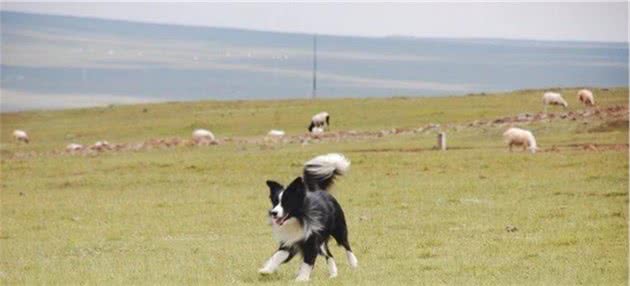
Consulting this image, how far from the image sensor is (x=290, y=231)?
14781mm

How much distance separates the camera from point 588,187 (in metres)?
30.1

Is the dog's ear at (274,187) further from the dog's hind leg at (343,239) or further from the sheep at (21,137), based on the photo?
the sheep at (21,137)

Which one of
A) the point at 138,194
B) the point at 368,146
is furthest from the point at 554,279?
the point at 368,146

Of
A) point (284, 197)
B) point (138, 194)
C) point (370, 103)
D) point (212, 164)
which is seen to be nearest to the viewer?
point (284, 197)

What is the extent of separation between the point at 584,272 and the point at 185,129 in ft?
169

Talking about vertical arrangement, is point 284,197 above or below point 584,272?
above

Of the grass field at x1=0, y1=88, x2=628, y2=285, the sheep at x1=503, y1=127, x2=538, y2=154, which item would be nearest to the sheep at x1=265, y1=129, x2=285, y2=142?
the grass field at x1=0, y1=88, x2=628, y2=285

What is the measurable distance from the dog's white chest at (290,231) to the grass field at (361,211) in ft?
1.89

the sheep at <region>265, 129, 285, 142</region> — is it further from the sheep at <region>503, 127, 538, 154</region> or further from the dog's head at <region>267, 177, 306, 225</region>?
the dog's head at <region>267, 177, 306, 225</region>

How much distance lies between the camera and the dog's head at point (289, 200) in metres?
14.5

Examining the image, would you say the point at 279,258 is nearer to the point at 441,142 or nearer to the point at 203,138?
the point at 441,142

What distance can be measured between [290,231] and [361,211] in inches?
453

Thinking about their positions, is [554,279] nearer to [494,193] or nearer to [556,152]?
[494,193]

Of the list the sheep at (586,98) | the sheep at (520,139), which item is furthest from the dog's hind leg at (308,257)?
the sheep at (586,98)
